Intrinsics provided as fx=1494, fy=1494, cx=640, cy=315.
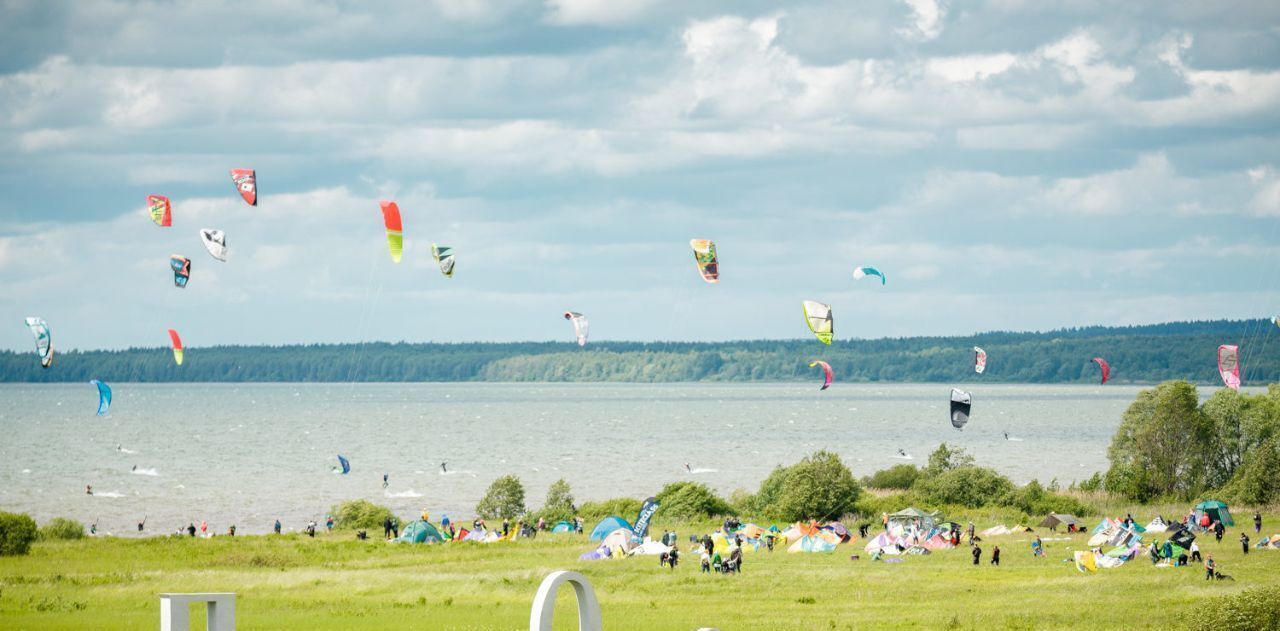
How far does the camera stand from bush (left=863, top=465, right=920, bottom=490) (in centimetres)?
7794

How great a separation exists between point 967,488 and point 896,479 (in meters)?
8.95

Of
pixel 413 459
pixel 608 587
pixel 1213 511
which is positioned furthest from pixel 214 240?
pixel 413 459

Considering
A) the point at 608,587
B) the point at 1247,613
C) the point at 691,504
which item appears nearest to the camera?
the point at 1247,613

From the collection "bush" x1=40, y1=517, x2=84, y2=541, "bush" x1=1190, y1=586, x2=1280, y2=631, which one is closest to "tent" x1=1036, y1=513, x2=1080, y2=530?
"bush" x1=1190, y1=586, x2=1280, y2=631

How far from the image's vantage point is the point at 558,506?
2790 inches

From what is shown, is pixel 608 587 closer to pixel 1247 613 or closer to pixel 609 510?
pixel 1247 613

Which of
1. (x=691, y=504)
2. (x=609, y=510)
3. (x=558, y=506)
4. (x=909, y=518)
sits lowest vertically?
(x=609, y=510)

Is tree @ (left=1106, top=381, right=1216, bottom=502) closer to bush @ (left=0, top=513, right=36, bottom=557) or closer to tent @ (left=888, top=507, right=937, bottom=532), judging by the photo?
tent @ (left=888, top=507, right=937, bottom=532)

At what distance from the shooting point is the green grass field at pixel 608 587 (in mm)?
34844

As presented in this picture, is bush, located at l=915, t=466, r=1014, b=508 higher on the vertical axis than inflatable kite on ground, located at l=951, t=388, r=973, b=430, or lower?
lower

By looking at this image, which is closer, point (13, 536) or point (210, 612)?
point (210, 612)

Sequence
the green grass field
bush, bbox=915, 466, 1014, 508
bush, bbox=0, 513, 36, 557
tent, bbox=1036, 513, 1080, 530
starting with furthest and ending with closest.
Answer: bush, bbox=915, 466, 1014, 508 → tent, bbox=1036, 513, 1080, 530 → bush, bbox=0, 513, 36, 557 → the green grass field

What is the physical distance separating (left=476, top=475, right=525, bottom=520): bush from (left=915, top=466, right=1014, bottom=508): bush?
1936 cm

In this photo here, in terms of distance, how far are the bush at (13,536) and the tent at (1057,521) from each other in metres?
38.0
